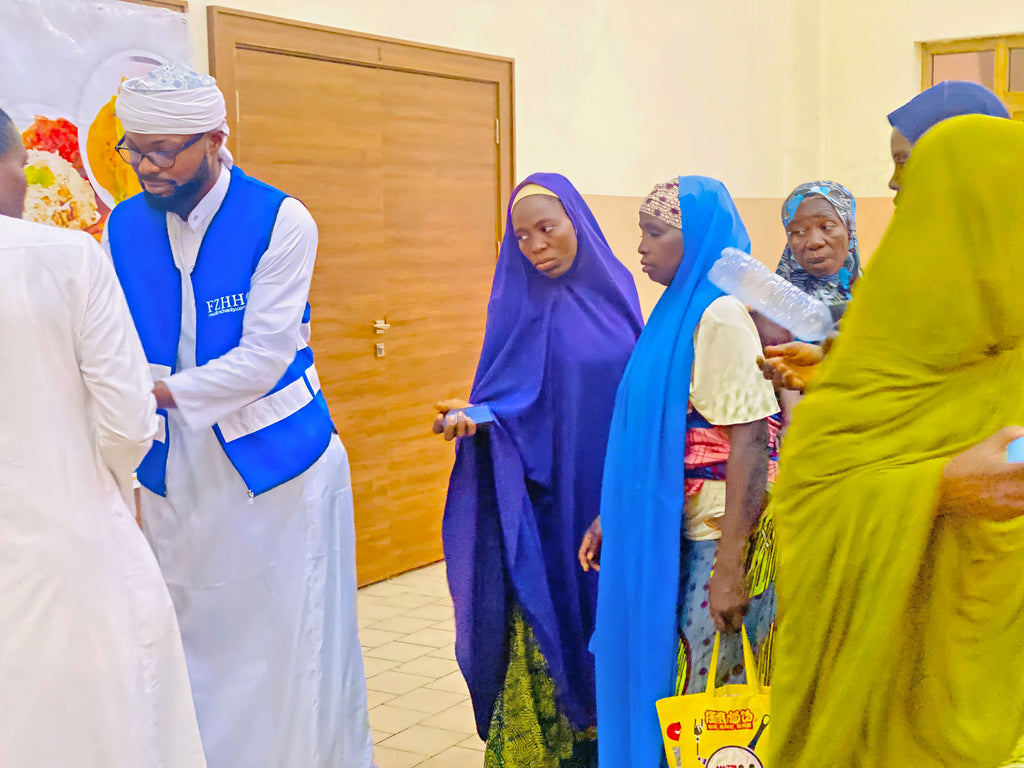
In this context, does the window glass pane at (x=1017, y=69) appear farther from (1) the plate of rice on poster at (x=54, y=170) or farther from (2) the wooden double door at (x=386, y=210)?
(1) the plate of rice on poster at (x=54, y=170)

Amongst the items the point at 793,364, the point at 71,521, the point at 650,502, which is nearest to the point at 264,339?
the point at 71,521

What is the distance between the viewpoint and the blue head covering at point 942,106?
213 centimetres

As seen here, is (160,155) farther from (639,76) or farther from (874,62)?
(874,62)

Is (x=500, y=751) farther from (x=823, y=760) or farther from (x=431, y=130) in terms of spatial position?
(x=431, y=130)

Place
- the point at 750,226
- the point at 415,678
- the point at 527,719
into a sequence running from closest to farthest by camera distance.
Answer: the point at 527,719
the point at 415,678
the point at 750,226

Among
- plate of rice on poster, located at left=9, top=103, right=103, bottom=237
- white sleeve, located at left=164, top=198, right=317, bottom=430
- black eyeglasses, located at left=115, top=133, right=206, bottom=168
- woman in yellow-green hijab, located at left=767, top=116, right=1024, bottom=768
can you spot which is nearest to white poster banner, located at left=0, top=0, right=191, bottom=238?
plate of rice on poster, located at left=9, top=103, right=103, bottom=237

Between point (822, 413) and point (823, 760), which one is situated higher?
point (822, 413)

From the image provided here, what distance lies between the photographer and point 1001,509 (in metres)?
1.39

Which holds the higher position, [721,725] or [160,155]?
[160,155]

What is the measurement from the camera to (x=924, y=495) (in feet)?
4.80

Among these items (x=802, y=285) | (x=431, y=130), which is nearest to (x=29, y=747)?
(x=802, y=285)

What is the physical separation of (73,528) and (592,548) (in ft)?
3.94

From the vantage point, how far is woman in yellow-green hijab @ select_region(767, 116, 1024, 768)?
142 cm

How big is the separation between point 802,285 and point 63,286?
1.89 meters
